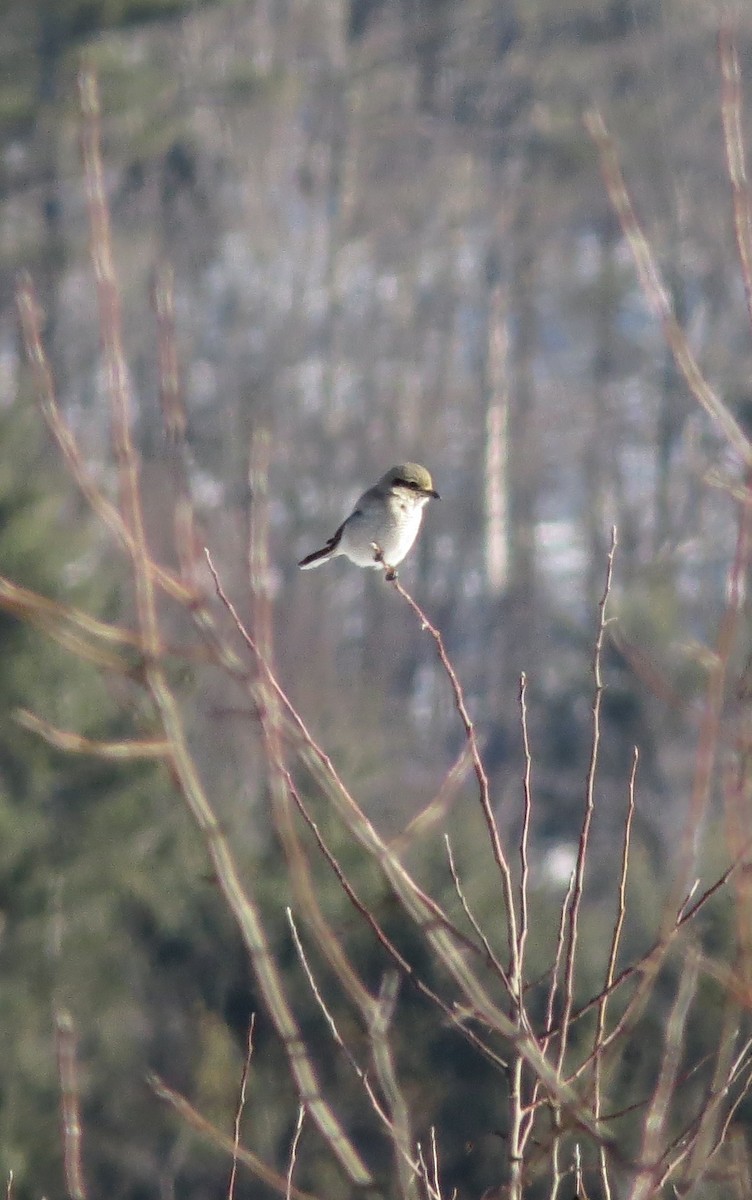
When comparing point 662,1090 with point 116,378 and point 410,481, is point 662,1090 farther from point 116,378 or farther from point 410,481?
point 410,481

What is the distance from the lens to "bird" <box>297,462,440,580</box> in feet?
19.7

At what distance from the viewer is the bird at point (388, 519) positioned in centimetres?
599

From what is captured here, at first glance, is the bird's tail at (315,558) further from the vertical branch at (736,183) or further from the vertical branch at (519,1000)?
the vertical branch at (736,183)

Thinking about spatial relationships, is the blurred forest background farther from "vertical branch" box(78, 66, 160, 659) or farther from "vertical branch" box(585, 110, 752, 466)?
"vertical branch" box(78, 66, 160, 659)

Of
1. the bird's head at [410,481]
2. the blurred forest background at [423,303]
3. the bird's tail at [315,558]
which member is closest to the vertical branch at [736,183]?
the bird's tail at [315,558]

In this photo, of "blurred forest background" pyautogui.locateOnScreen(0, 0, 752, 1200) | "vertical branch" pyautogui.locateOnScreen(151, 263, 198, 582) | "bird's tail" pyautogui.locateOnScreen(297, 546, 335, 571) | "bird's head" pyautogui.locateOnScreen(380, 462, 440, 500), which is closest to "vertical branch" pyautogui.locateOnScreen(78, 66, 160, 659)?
"vertical branch" pyautogui.locateOnScreen(151, 263, 198, 582)

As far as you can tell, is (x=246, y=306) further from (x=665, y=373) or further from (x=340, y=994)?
(x=340, y=994)

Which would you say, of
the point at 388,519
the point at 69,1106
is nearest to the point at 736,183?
the point at 69,1106

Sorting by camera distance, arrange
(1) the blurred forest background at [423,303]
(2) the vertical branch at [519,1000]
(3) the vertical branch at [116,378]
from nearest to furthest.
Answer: (3) the vertical branch at [116,378]
(2) the vertical branch at [519,1000]
(1) the blurred forest background at [423,303]

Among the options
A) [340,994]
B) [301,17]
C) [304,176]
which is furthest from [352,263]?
[340,994]

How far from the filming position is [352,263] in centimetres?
2894

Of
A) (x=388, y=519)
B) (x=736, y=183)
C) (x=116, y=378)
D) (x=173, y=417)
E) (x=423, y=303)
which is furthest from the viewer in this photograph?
(x=423, y=303)

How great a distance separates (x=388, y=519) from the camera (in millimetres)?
6020

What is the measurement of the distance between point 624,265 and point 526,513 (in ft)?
15.1
